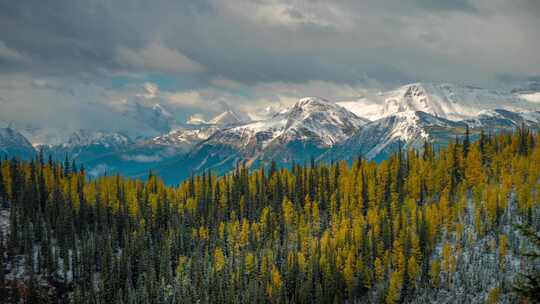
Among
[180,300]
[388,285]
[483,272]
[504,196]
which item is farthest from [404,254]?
[180,300]

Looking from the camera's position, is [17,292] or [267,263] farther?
[267,263]

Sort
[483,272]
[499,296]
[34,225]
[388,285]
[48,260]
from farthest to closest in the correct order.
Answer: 1. [34,225]
2. [48,260]
3. [388,285]
4. [483,272]
5. [499,296]

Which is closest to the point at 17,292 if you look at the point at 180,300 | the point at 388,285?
the point at 180,300

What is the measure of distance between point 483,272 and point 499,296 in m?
11.1

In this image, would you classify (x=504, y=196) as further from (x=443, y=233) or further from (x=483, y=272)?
(x=483, y=272)

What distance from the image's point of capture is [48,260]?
7121 inches

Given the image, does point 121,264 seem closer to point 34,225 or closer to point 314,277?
point 34,225


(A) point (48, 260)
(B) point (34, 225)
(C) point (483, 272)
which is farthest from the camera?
(B) point (34, 225)

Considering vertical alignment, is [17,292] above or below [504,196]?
below

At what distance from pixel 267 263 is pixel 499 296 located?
74.1 m

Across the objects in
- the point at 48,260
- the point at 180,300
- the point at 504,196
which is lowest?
the point at 180,300

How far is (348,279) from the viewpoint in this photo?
170 metres

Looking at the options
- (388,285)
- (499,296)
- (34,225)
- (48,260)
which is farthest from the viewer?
(34,225)

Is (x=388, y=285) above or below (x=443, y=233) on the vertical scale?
below
